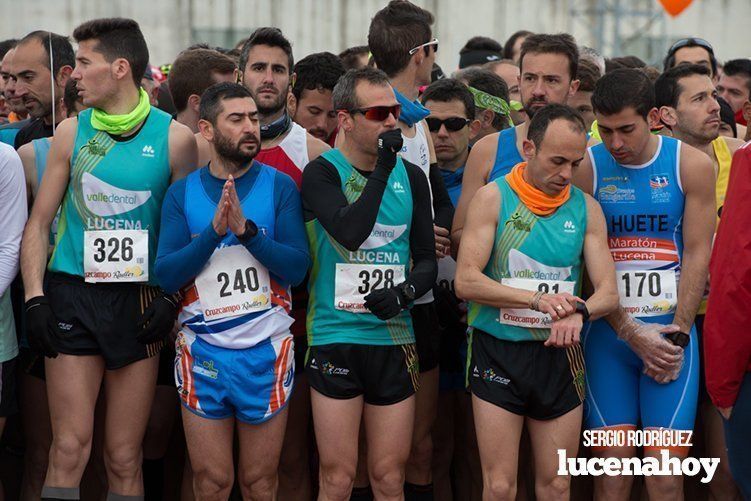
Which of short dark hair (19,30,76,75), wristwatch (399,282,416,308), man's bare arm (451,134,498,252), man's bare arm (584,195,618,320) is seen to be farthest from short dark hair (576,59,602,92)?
short dark hair (19,30,76,75)

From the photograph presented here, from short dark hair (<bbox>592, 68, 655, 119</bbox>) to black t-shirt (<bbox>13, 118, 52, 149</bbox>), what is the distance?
304cm

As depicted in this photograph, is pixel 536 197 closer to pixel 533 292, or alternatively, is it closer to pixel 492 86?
pixel 533 292

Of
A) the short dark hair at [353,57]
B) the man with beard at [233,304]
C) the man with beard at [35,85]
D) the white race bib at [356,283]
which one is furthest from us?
the short dark hair at [353,57]

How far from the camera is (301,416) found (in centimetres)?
623

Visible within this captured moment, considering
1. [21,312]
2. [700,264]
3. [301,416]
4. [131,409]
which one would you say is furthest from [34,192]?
[700,264]

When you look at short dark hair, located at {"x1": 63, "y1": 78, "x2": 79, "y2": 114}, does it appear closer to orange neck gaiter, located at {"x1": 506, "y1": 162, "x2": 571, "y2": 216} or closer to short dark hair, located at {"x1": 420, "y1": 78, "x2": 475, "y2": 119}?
short dark hair, located at {"x1": 420, "y1": 78, "x2": 475, "y2": 119}

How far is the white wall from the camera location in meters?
16.6

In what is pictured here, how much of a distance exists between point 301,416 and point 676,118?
2644mm

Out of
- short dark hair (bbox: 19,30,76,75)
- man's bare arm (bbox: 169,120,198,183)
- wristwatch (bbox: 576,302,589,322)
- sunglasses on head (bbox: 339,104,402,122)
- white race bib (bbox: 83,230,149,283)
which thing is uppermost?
short dark hair (bbox: 19,30,76,75)

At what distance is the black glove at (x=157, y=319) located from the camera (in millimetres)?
5457

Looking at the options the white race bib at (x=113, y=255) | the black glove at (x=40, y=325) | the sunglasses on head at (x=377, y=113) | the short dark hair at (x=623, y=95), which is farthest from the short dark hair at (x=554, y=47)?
the black glove at (x=40, y=325)

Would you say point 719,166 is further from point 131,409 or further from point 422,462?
point 131,409

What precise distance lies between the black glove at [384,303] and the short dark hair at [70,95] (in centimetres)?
226

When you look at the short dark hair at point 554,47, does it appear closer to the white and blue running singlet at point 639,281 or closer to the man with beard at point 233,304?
the white and blue running singlet at point 639,281
